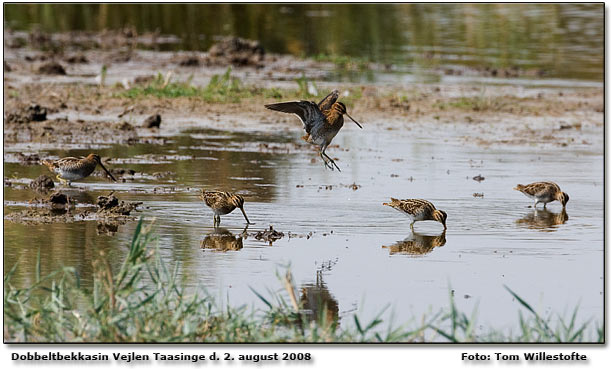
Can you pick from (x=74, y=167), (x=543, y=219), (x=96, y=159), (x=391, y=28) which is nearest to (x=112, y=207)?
(x=74, y=167)

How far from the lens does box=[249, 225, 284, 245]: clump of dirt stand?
37.0 feet

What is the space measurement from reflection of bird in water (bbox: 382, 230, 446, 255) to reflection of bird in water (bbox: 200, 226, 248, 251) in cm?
144

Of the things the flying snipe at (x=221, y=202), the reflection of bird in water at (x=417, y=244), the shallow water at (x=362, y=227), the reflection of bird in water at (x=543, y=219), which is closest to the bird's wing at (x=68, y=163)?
the shallow water at (x=362, y=227)

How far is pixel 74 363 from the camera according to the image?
22.9 ft

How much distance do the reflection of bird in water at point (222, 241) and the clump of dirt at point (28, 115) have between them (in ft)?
24.0

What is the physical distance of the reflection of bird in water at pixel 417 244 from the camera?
36.4 ft

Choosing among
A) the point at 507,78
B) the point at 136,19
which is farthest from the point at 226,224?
the point at 136,19

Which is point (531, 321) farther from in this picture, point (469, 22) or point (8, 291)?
point (469, 22)

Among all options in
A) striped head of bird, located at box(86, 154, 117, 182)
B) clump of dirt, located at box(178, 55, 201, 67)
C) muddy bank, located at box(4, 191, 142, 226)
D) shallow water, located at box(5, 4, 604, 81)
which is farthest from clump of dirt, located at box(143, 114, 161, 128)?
clump of dirt, located at box(178, 55, 201, 67)

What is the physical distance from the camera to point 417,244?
11.5m

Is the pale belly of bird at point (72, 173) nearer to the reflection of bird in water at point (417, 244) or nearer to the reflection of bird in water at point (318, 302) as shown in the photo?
the reflection of bird in water at point (417, 244)

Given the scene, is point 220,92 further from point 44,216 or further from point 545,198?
point 44,216

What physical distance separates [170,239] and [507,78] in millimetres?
15148

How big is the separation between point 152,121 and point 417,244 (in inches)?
309
